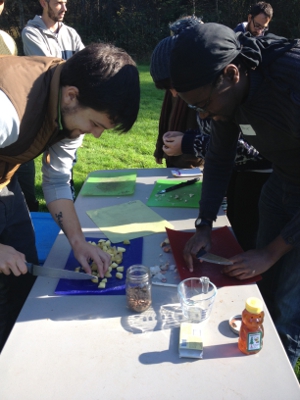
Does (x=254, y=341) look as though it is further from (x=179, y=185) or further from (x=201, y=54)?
(x=179, y=185)

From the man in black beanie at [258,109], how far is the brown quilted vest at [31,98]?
0.45m

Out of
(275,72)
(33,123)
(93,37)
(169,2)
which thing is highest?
(275,72)

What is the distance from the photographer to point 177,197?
2137 mm

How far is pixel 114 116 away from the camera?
1387 mm

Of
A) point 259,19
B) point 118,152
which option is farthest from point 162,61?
point 259,19

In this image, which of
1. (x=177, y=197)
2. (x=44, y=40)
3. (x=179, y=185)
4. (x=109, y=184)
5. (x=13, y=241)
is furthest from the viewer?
(x=44, y=40)

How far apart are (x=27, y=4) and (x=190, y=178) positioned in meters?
12.4

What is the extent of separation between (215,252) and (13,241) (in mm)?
948

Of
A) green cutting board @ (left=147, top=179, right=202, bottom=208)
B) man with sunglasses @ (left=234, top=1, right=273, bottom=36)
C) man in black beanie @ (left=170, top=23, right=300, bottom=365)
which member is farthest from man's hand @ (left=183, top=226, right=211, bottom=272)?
man with sunglasses @ (left=234, top=1, right=273, bottom=36)

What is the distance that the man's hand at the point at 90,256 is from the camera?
4.78ft

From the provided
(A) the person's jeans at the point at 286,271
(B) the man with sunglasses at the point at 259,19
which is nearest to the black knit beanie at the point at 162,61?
(A) the person's jeans at the point at 286,271

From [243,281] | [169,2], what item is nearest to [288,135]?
[243,281]

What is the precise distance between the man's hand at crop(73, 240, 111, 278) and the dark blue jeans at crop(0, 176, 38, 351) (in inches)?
16.7

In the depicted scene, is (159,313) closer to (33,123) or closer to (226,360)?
(226,360)
